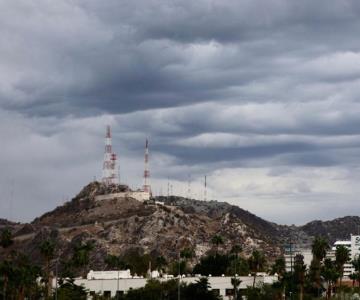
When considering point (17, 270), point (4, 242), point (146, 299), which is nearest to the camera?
point (17, 270)

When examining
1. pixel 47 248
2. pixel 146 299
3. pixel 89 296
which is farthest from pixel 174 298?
pixel 47 248

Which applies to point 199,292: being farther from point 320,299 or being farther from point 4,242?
point 4,242

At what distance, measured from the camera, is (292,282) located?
19162cm

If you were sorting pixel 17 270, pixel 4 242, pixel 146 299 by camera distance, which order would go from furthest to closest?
pixel 146 299
pixel 4 242
pixel 17 270

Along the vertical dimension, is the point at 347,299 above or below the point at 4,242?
below

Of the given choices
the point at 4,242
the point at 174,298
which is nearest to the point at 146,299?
the point at 174,298

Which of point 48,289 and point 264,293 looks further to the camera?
point 264,293

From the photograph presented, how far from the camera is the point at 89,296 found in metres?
198

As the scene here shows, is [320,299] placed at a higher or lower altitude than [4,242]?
lower

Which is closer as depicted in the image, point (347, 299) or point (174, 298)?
point (347, 299)

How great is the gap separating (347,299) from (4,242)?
80919 millimetres

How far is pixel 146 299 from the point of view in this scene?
625 feet

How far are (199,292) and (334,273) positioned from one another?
1493 inches

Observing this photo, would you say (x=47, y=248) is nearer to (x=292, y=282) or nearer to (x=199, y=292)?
(x=199, y=292)
